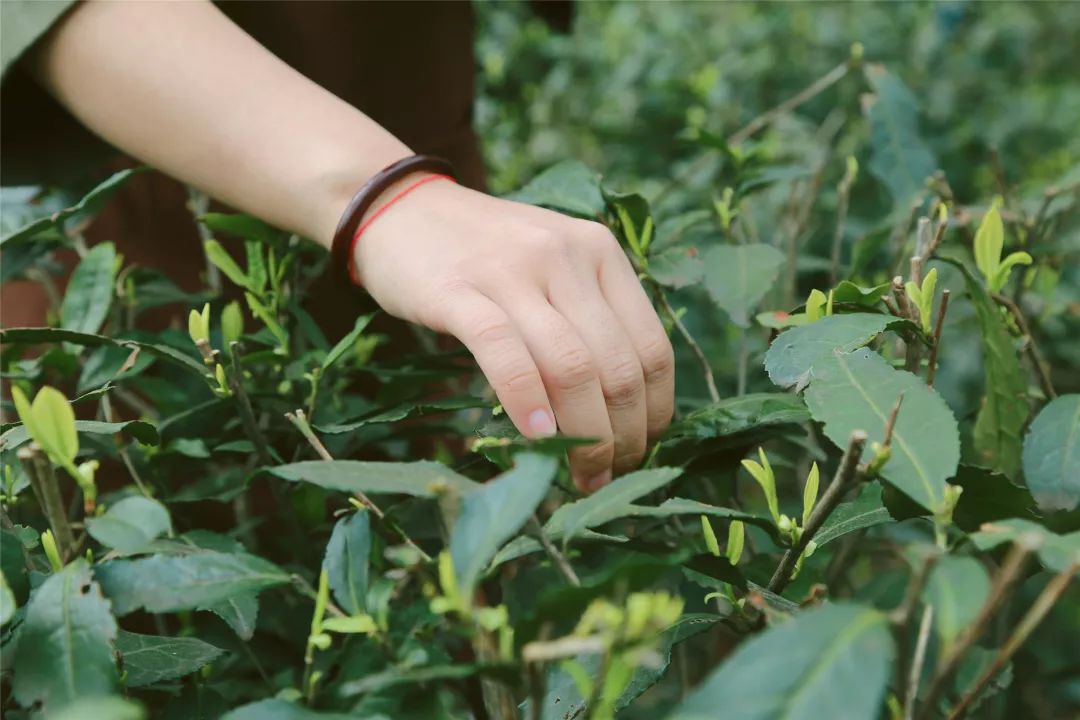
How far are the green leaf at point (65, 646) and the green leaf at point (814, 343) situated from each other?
44 cm

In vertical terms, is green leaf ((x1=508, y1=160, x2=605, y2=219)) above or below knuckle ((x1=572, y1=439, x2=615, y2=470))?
above

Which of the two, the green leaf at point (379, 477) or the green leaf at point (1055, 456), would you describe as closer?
the green leaf at point (379, 477)

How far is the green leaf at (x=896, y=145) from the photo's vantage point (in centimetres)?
119

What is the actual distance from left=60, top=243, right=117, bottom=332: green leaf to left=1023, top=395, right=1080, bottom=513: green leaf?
805 millimetres

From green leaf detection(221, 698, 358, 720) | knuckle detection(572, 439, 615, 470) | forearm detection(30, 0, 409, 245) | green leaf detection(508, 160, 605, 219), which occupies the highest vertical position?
forearm detection(30, 0, 409, 245)

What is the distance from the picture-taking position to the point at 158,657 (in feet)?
1.98

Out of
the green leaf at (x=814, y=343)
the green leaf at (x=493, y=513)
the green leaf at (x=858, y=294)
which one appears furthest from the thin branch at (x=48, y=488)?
the green leaf at (x=858, y=294)

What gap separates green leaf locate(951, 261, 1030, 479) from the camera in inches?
28.4

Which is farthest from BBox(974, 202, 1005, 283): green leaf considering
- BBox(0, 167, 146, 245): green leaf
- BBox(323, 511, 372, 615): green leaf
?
BBox(0, 167, 146, 245): green leaf

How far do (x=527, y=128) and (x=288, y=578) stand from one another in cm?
212

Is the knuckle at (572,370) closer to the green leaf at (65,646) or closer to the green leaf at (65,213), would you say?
the green leaf at (65,646)

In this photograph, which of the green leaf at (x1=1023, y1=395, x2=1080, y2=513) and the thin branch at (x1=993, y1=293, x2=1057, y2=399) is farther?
the thin branch at (x1=993, y1=293, x2=1057, y2=399)

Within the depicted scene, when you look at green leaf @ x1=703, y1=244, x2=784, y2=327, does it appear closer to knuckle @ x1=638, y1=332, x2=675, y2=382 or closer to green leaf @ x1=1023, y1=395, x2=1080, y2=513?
knuckle @ x1=638, y1=332, x2=675, y2=382

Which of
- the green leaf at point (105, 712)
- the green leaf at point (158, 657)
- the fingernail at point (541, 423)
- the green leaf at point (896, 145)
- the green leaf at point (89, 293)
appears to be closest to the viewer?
the green leaf at point (105, 712)
